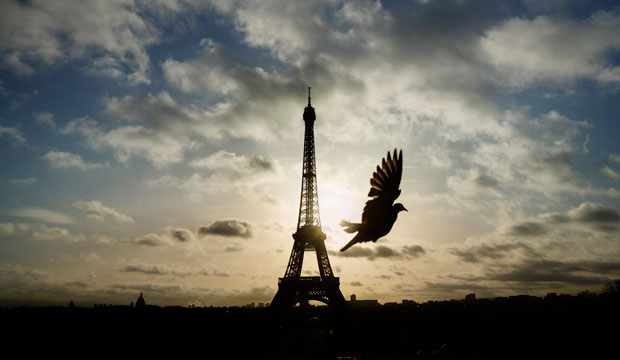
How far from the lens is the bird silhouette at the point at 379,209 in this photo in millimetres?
6129

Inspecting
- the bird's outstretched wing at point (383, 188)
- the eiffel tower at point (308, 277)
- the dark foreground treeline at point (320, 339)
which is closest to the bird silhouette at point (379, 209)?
the bird's outstretched wing at point (383, 188)

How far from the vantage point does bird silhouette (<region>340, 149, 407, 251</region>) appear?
613cm

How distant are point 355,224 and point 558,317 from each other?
40608 millimetres

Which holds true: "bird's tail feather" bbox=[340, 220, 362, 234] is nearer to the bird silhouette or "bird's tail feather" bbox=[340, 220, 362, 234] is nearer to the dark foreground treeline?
the bird silhouette

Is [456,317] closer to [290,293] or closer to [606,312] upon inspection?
[606,312]

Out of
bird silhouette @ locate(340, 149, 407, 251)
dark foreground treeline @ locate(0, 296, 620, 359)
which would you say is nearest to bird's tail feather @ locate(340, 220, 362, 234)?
bird silhouette @ locate(340, 149, 407, 251)

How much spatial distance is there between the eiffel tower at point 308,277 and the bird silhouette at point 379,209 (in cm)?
3322

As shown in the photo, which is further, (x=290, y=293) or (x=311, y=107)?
(x=311, y=107)

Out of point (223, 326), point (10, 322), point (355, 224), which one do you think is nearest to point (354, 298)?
point (223, 326)

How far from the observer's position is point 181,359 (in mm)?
29609

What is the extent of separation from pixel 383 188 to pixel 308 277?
36.9 metres

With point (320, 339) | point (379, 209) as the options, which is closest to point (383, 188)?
point (379, 209)

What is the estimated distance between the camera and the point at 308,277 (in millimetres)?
41500

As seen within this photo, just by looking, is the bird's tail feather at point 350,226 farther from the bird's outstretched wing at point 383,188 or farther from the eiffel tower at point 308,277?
the eiffel tower at point 308,277
